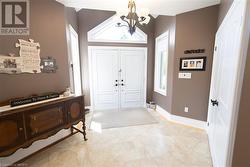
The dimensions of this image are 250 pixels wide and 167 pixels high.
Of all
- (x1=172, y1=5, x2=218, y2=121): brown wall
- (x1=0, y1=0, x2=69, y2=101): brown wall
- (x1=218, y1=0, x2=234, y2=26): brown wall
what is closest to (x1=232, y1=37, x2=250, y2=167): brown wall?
(x1=218, y1=0, x2=234, y2=26): brown wall

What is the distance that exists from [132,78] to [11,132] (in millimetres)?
3392

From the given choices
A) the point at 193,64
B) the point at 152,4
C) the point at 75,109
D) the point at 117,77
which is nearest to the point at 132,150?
the point at 75,109

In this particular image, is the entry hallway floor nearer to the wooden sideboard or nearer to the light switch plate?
the wooden sideboard

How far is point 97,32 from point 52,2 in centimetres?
180

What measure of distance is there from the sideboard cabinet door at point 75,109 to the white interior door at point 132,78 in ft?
6.81

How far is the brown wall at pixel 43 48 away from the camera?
195 centimetres

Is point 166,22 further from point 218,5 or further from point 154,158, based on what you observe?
point 154,158

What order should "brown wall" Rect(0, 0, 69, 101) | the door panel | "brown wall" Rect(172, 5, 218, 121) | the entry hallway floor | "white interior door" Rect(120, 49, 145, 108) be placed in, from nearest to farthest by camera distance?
1. "brown wall" Rect(0, 0, 69, 101)
2. the entry hallway floor
3. "brown wall" Rect(172, 5, 218, 121)
4. the door panel
5. "white interior door" Rect(120, 49, 145, 108)

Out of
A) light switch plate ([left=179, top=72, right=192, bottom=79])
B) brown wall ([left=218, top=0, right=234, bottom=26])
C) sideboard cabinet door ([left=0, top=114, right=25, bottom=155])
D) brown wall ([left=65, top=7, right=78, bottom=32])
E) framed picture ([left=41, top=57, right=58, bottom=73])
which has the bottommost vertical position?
sideboard cabinet door ([left=0, top=114, right=25, bottom=155])

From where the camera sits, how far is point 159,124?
11.1 feet

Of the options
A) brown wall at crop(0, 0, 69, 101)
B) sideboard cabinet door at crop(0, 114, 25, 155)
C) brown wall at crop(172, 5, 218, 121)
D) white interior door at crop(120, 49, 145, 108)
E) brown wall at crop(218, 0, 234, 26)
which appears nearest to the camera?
sideboard cabinet door at crop(0, 114, 25, 155)

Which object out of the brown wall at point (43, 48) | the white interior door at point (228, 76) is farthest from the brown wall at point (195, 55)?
the brown wall at point (43, 48)

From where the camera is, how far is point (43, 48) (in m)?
2.30

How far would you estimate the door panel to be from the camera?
13.9 feet
